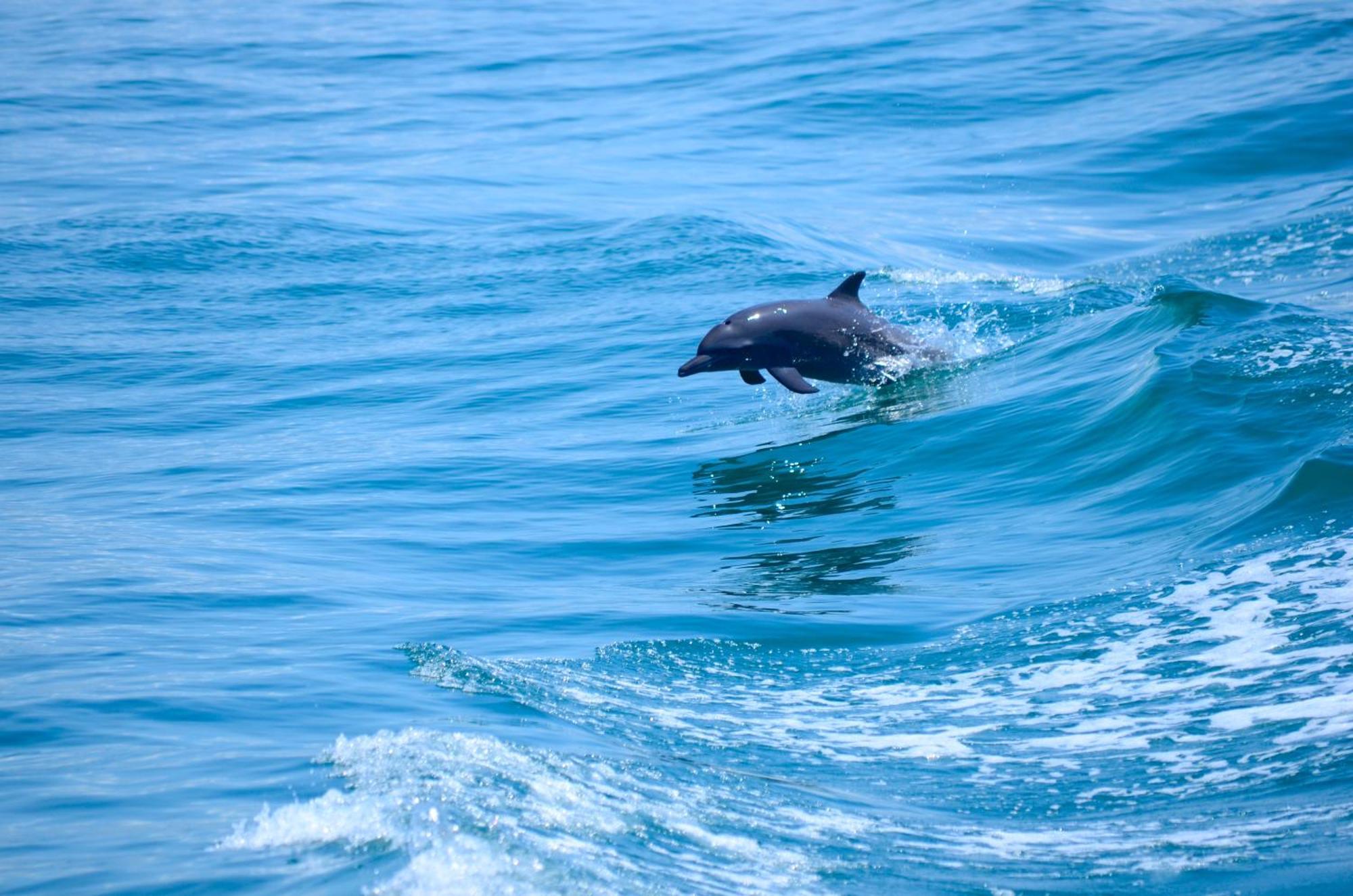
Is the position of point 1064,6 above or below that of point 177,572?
above

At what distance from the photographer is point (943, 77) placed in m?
29.1

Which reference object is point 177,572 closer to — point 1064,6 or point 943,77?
point 943,77

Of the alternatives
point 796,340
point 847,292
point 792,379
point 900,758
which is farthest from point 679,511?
point 900,758

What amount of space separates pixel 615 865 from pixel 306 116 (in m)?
26.2

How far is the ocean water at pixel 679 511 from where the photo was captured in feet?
17.8

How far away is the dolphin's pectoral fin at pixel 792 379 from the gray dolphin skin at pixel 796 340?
1cm

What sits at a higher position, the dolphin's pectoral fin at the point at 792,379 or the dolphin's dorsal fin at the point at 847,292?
the dolphin's dorsal fin at the point at 847,292

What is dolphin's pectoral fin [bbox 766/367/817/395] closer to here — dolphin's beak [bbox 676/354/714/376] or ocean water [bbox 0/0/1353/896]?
dolphin's beak [bbox 676/354/714/376]

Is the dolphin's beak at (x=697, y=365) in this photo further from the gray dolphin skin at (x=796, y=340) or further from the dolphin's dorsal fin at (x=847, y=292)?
the dolphin's dorsal fin at (x=847, y=292)

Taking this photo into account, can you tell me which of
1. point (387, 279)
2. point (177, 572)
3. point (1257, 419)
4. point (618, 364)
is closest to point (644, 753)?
point (177, 572)

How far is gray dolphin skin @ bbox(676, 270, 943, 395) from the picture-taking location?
11.6 meters

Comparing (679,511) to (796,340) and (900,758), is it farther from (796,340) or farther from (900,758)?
(900,758)

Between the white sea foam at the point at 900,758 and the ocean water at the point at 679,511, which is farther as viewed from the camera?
the ocean water at the point at 679,511

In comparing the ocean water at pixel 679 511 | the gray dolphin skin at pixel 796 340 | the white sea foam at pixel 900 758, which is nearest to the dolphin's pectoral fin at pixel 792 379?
the gray dolphin skin at pixel 796 340
